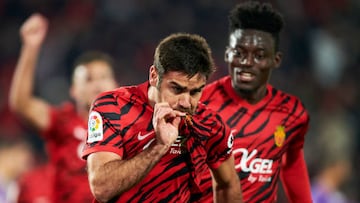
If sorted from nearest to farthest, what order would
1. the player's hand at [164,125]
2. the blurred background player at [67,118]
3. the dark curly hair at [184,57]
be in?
the player's hand at [164,125] < the dark curly hair at [184,57] < the blurred background player at [67,118]

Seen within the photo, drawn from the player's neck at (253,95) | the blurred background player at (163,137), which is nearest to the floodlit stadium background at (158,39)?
the player's neck at (253,95)

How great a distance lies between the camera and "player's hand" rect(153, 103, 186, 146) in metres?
4.00

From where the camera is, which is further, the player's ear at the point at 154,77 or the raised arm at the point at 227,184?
the raised arm at the point at 227,184

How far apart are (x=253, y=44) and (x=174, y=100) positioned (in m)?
1.61

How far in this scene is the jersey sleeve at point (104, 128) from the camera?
4188 mm

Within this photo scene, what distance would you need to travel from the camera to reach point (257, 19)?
5773 millimetres

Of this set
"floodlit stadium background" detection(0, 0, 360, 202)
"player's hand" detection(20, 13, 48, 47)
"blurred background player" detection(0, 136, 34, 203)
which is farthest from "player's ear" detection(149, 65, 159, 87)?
"floodlit stadium background" detection(0, 0, 360, 202)

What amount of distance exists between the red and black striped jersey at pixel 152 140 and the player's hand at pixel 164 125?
0.29 metres

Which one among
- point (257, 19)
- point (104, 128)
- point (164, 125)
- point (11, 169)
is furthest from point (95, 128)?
point (11, 169)

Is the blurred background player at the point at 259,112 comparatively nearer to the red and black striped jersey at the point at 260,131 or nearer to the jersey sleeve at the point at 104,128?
the red and black striped jersey at the point at 260,131

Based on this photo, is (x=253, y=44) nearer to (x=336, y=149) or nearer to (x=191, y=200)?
(x=191, y=200)

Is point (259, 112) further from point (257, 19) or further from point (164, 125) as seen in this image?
point (164, 125)

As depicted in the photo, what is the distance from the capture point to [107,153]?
4.15 meters

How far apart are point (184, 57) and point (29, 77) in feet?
7.94
